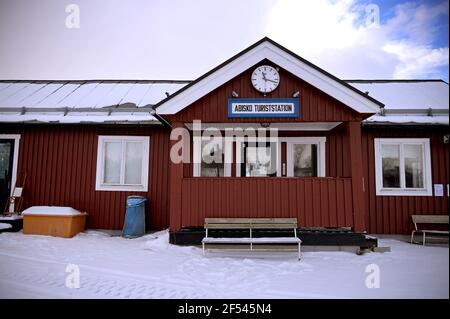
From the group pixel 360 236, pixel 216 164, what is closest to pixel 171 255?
pixel 216 164

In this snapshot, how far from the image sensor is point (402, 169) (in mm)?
9750

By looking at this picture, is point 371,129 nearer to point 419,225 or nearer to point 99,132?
point 419,225

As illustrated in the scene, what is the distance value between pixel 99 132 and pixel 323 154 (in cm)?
702

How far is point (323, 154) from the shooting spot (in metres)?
9.91

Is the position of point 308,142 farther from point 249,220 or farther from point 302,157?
point 249,220

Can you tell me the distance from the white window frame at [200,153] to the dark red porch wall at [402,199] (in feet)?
13.5

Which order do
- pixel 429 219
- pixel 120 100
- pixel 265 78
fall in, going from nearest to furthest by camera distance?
pixel 265 78 → pixel 429 219 → pixel 120 100

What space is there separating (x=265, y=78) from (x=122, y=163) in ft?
17.0

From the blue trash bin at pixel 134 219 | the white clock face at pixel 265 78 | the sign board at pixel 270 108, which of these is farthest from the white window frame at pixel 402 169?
the blue trash bin at pixel 134 219

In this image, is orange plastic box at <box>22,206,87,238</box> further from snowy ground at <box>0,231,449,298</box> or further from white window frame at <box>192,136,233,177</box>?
white window frame at <box>192,136,233,177</box>

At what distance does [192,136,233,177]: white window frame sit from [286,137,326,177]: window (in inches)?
72.0

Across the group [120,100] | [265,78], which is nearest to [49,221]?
[120,100]

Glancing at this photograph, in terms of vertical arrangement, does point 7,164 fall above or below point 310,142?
below

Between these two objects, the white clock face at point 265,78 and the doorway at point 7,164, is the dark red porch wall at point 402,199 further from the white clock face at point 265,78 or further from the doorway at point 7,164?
the doorway at point 7,164
